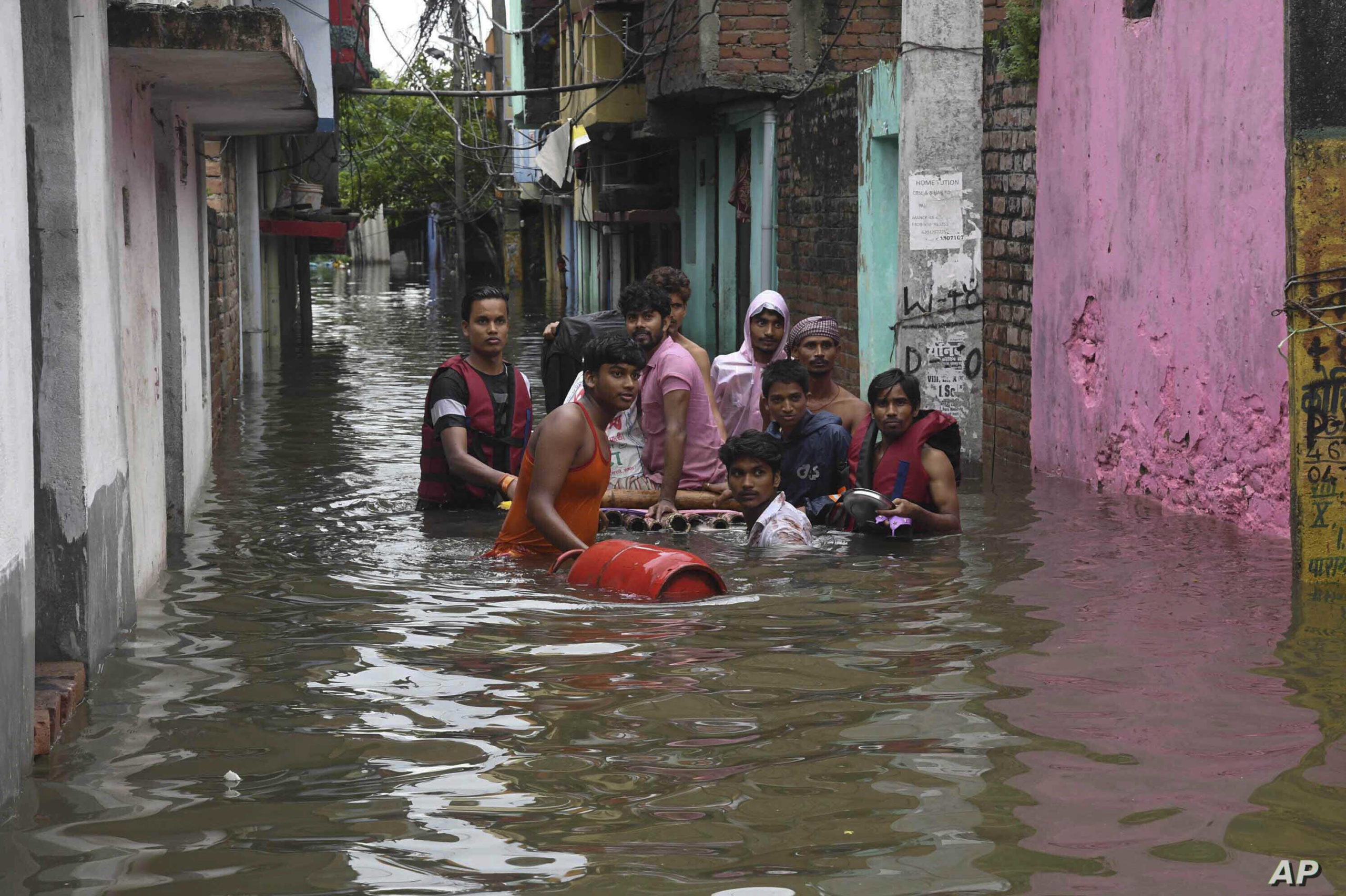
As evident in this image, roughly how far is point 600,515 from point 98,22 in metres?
3.57

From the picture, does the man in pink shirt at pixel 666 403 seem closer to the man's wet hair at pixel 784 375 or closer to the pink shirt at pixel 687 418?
the pink shirt at pixel 687 418

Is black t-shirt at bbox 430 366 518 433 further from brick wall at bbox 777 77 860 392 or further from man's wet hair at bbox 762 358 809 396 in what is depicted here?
brick wall at bbox 777 77 860 392

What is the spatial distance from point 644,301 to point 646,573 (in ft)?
7.40

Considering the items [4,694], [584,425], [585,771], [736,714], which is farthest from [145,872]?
[584,425]

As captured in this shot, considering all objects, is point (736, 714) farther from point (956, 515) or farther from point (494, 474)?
point (494, 474)

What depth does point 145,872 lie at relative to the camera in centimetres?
367

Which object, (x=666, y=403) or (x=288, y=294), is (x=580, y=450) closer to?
(x=666, y=403)

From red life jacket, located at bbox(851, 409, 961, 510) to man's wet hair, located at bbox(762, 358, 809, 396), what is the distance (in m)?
0.43

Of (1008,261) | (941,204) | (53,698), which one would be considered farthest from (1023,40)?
(53,698)

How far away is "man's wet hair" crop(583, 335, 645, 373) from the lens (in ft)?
21.6

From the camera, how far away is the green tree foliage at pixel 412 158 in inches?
1781

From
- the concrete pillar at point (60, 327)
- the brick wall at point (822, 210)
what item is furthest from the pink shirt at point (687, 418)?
the brick wall at point (822, 210)

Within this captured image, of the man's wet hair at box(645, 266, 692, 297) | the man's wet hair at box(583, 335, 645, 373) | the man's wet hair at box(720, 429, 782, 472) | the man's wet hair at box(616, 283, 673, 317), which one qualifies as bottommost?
the man's wet hair at box(720, 429, 782, 472)

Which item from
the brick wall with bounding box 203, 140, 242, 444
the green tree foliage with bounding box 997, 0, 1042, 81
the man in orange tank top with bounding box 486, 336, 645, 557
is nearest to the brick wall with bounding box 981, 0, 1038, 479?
the green tree foliage with bounding box 997, 0, 1042, 81
